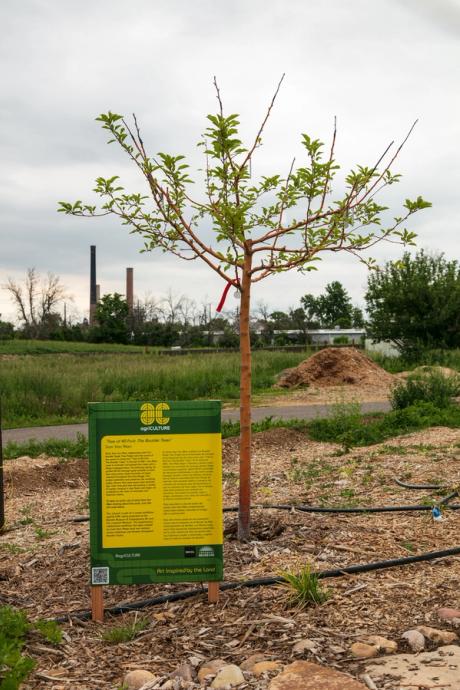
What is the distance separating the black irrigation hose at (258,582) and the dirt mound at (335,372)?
19.3 metres

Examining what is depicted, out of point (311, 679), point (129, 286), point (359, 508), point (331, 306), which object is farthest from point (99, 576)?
point (331, 306)

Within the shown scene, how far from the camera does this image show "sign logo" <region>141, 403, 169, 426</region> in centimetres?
443

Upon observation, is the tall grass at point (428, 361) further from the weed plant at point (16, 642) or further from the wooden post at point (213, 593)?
the weed plant at point (16, 642)

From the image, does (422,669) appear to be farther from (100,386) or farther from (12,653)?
(100,386)

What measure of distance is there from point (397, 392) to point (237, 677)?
36.1 feet

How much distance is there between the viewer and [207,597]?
182 inches

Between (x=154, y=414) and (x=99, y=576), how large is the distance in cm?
90

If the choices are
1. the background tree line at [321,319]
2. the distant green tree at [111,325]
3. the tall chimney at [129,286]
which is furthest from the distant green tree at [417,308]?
the tall chimney at [129,286]

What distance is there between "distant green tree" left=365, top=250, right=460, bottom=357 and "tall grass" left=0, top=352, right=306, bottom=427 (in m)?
8.09

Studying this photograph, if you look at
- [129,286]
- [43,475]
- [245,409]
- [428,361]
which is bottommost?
[43,475]

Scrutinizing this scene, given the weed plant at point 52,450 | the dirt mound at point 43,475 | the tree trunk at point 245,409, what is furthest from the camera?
the weed plant at point 52,450

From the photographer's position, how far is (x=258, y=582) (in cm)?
468

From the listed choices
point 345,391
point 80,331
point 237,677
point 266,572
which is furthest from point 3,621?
point 80,331

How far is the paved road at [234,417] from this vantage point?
13.9 metres
